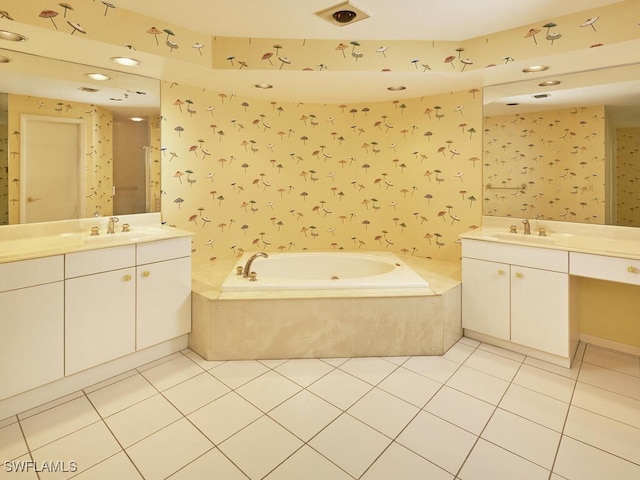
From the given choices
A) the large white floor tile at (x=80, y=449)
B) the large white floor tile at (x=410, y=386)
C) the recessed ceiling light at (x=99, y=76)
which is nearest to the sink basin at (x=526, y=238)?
the large white floor tile at (x=410, y=386)

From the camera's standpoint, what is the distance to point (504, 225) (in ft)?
9.73

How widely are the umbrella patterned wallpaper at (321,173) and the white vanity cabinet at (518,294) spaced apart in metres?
0.70

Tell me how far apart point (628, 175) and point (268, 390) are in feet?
8.97

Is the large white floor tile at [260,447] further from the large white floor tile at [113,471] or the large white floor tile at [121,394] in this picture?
the large white floor tile at [121,394]

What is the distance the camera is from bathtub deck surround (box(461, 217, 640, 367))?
2180mm

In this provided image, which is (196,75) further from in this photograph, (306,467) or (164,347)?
(306,467)

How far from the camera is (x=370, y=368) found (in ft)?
7.43

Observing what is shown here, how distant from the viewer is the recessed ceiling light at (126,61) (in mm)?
2310

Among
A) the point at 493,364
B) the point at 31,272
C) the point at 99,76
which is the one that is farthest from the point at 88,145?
the point at 493,364

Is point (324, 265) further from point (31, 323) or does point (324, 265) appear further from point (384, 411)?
point (31, 323)

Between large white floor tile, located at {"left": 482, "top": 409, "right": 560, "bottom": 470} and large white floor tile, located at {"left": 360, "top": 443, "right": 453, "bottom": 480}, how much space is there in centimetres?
36

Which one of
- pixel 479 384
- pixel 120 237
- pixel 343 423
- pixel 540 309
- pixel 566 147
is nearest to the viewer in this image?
pixel 343 423

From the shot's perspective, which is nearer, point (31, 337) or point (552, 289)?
point (31, 337)

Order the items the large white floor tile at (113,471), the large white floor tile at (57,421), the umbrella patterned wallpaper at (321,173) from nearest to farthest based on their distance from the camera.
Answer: the large white floor tile at (113,471) → the large white floor tile at (57,421) → the umbrella patterned wallpaper at (321,173)
